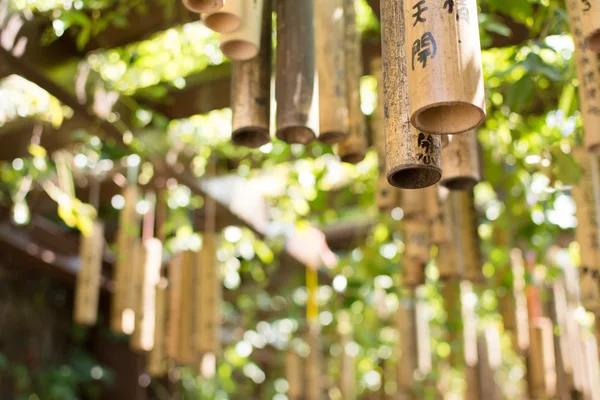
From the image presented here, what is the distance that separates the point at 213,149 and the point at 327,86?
2.72 meters

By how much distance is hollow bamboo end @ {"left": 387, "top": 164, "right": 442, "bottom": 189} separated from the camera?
1486 millimetres

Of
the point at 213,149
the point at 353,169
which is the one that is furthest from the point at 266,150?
the point at 353,169

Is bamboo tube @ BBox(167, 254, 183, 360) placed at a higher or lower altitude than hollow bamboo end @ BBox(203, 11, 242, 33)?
lower

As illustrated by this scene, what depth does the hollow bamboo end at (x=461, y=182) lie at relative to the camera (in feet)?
6.69

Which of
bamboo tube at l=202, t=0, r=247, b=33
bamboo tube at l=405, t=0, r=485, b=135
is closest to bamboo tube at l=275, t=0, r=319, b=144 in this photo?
bamboo tube at l=202, t=0, r=247, b=33

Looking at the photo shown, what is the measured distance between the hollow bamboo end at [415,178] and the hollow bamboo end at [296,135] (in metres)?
0.45

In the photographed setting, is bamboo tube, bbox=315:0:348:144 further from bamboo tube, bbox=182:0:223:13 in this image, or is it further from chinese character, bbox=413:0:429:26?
chinese character, bbox=413:0:429:26

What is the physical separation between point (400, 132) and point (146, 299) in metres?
2.54

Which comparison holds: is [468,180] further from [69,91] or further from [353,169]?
[353,169]

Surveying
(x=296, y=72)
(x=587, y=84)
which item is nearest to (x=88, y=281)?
(x=296, y=72)

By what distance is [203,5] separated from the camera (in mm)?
1655

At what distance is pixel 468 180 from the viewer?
80.7 inches

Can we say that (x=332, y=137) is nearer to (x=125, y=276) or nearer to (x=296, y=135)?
(x=296, y=135)

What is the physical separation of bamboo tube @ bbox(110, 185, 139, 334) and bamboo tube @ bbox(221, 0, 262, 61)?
6.66ft
